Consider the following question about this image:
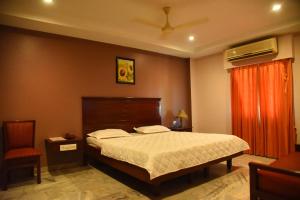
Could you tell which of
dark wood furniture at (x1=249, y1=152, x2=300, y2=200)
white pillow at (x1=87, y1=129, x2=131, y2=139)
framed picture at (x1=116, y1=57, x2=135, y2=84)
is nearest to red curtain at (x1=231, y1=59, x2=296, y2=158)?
dark wood furniture at (x1=249, y1=152, x2=300, y2=200)

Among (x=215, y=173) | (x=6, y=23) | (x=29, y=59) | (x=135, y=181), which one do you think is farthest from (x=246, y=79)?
(x=6, y=23)

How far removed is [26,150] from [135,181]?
5.66 feet

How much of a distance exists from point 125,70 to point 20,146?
252 cm

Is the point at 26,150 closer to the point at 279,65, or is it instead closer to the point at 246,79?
the point at 246,79

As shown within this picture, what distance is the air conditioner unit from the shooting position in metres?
4.12

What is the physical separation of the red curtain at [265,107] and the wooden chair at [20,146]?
418 cm

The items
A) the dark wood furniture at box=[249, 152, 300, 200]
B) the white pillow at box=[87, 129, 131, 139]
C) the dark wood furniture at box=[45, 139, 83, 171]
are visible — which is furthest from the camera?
the white pillow at box=[87, 129, 131, 139]

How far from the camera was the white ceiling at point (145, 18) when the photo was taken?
120 inches

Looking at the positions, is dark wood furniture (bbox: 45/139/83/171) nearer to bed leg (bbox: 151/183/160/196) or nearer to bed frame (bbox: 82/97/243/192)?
bed frame (bbox: 82/97/243/192)

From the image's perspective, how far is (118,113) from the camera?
15.0 ft

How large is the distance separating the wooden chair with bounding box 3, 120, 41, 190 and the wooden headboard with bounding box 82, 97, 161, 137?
0.98 m

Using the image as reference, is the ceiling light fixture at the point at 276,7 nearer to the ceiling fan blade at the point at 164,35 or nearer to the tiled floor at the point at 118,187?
the ceiling fan blade at the point at 164,35

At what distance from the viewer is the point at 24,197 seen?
2.62 meters

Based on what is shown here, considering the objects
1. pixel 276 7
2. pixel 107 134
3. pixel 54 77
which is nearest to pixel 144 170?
pixel 107 134
